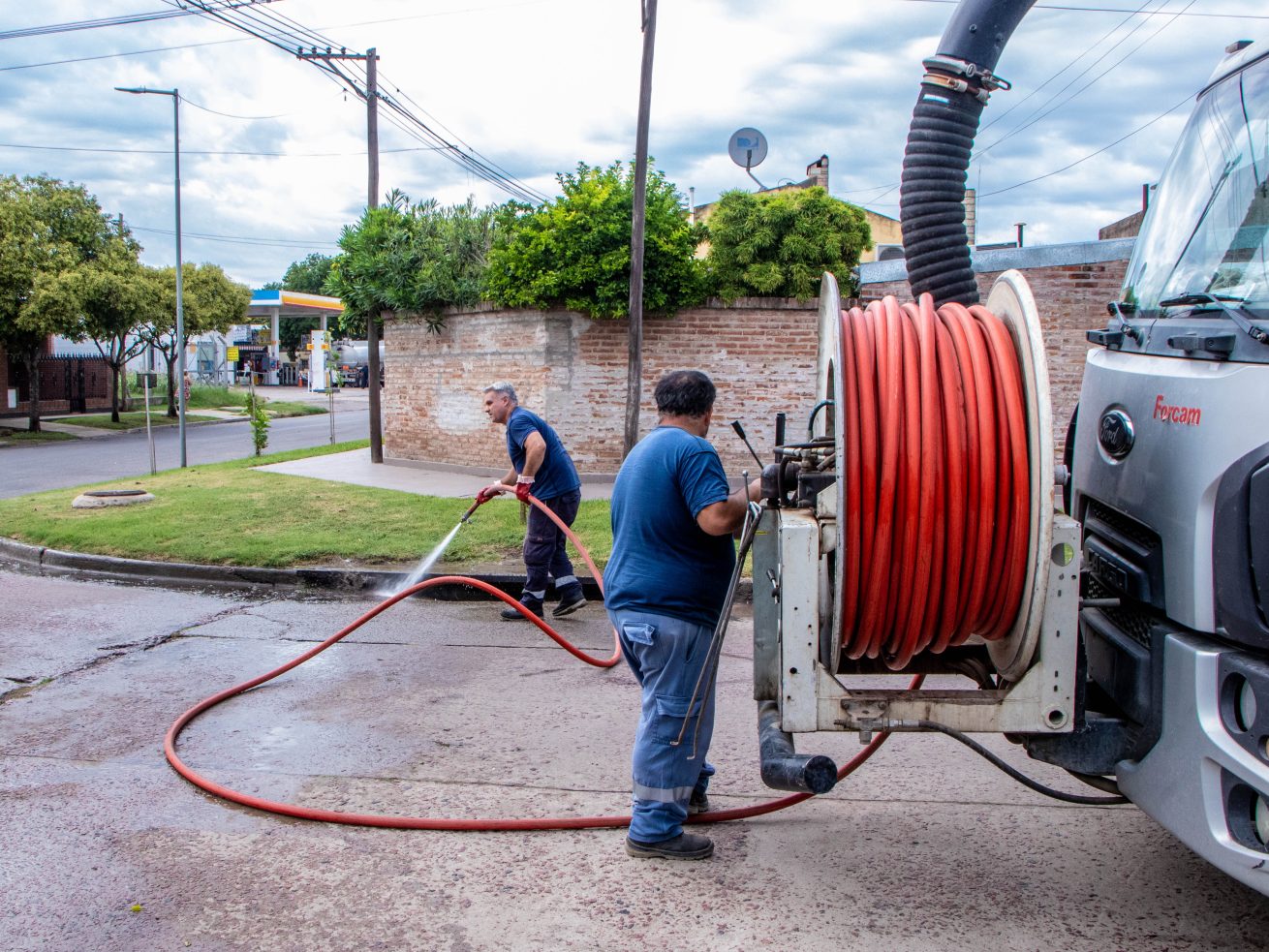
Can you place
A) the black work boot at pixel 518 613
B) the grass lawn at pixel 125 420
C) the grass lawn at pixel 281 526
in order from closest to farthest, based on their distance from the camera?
the black work boot at pixel 518 613
the grass lawn at pixel 281 526
the grass lawn at pixel 125 420

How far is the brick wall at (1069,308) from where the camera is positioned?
12555 millimetres

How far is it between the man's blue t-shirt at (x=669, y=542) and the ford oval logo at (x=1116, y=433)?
51.8 inches

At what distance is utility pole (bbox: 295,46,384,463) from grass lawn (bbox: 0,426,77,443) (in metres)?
14.8

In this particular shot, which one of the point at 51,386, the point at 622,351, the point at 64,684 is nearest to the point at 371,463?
the point at 622,351

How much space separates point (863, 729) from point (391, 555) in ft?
23.2

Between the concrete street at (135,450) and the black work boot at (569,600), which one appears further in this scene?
the concrete street at (135,450)

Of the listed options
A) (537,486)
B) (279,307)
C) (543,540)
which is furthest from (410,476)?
(279,307)

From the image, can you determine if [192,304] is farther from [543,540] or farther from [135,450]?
[543,540]

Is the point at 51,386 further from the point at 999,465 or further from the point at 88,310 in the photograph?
the point at 999,465

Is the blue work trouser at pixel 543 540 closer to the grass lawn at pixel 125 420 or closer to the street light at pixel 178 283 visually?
the street light at pixel 178 283

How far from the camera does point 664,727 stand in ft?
13.5

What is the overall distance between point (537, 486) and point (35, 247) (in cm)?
2723

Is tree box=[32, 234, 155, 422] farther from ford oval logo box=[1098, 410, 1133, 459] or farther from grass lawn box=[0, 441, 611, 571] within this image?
ford oval logo box=[1098, 410, 1133, 459]

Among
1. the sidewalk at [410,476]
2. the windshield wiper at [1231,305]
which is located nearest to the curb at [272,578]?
the sidewalk at [410,476]
